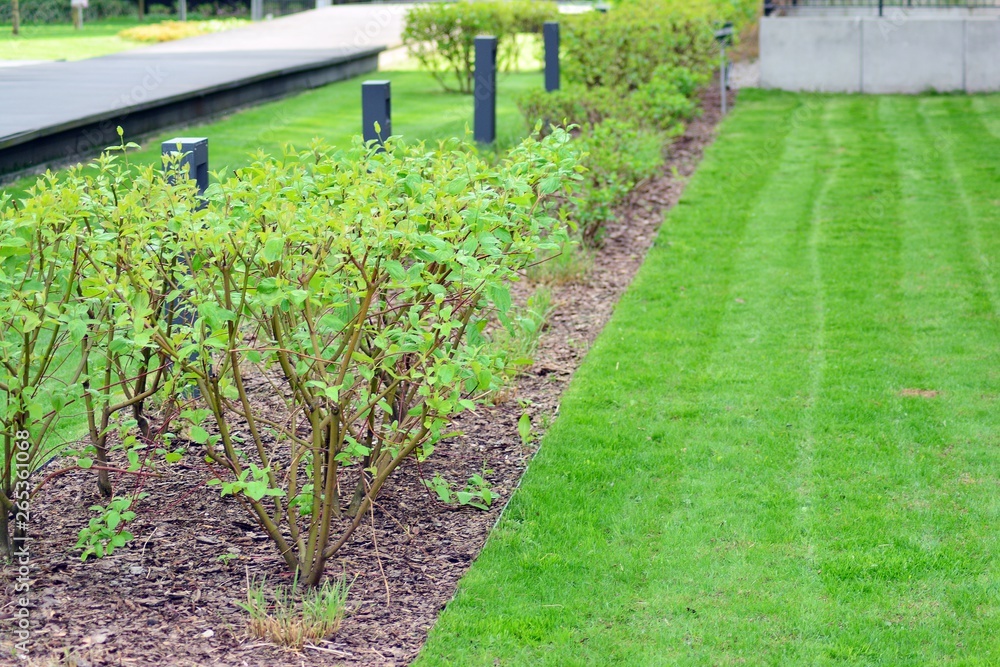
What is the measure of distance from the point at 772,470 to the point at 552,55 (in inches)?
394

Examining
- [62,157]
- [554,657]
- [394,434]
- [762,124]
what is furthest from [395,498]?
[762,124]

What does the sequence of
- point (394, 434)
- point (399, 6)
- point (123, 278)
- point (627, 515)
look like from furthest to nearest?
1. point (399, 6)
2. point (627, 515)
3. point (394, 434)
4. point (123, 278)

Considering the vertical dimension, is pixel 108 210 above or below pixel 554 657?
above

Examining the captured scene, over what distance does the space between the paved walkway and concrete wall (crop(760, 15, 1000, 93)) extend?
6.85m

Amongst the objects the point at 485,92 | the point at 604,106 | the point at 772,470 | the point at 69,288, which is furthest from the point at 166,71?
the point at 772,470

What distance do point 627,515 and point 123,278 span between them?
2169mm

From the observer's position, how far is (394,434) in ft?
13.2

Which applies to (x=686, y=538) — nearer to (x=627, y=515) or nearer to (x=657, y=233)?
(x=627, y=515)

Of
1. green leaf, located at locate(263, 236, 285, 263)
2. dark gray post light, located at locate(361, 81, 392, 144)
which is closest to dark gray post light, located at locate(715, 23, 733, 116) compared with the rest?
dark gray post light, located at locate(361, 81, 392, 144)

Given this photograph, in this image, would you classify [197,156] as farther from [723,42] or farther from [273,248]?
[723,42]

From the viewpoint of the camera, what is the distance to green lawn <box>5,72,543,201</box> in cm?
1097

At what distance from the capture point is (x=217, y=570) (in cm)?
394

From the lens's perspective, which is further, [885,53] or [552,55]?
[885,53]

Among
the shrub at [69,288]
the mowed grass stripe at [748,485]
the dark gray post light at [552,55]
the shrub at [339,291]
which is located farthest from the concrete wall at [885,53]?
the shrub at [69,288]
